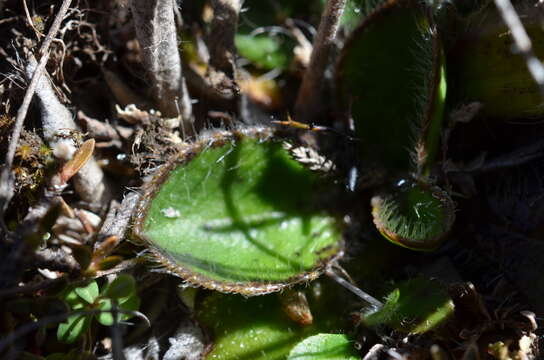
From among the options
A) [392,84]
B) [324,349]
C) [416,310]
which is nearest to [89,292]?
[324,349]

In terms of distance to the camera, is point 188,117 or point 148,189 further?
point 188,117

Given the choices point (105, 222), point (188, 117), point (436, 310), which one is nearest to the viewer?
point (436, 310)

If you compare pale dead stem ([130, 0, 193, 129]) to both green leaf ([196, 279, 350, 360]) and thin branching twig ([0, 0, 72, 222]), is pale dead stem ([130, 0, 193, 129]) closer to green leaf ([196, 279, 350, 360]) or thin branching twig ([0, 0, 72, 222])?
thin branching twig ([0, 0, 72, 222])

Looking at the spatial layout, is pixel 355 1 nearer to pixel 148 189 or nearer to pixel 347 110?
pixel 347 110

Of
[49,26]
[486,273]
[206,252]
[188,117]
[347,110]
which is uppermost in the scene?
[49,26]

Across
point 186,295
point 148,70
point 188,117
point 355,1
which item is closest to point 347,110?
point 355,1

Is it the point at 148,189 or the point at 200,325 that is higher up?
the point at 148,189

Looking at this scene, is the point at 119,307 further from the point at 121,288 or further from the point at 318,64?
the point at 318,64
